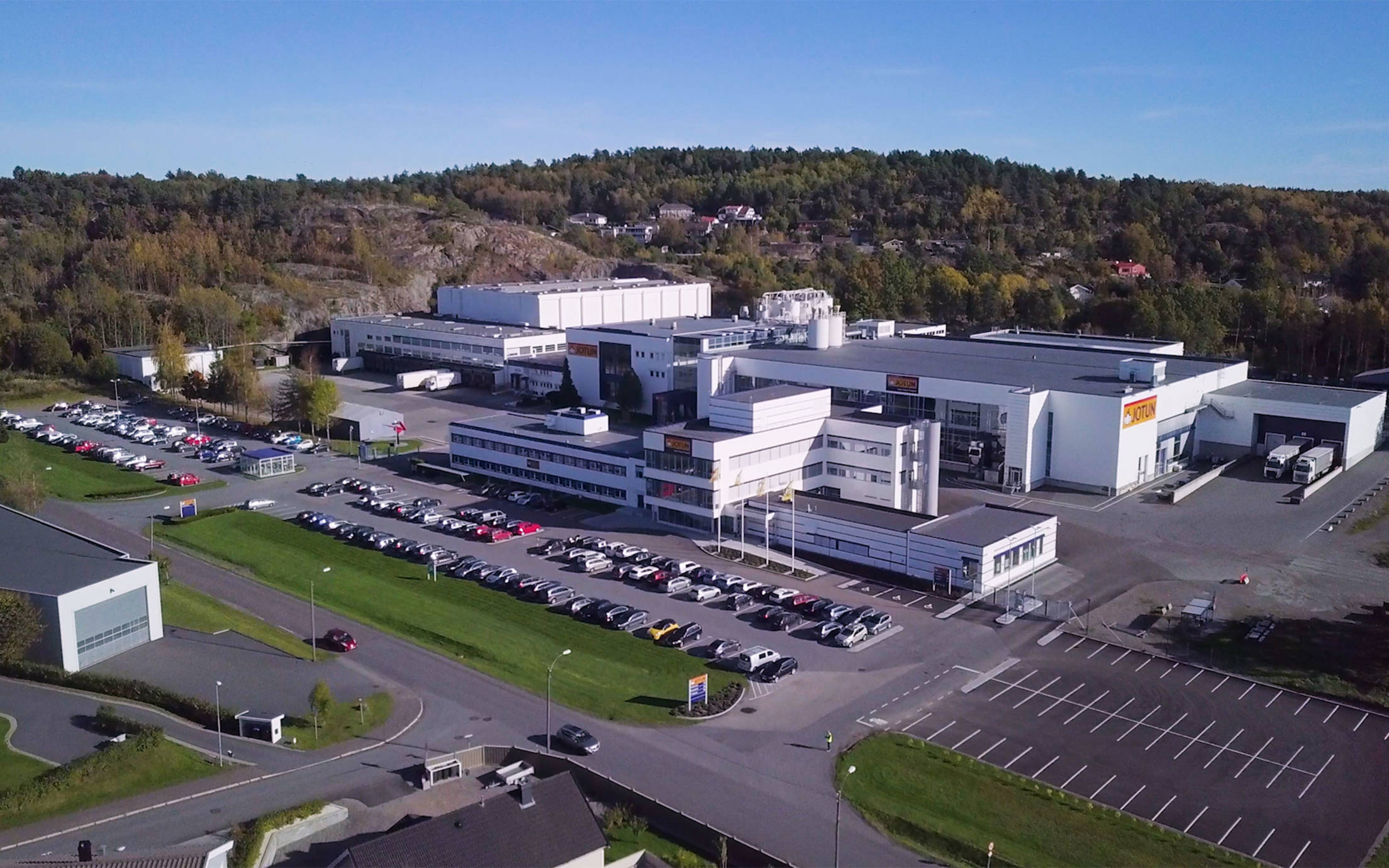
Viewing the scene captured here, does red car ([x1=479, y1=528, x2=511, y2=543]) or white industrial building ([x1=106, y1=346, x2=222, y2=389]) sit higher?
white industrial building ([x1=106, y1=346, x2=222, y2=389])

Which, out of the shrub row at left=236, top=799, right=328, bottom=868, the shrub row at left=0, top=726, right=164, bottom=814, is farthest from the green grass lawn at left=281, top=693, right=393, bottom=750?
the shrub row at left=236, top=799, right=328, bottom=868

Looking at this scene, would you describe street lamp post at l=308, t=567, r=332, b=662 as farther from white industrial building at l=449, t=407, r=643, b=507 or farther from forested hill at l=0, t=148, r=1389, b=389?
forested hill at l=0, t=148, r=1389, b=389

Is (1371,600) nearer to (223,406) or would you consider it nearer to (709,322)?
(709,322)

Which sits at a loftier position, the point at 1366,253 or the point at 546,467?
the point at 1366,253

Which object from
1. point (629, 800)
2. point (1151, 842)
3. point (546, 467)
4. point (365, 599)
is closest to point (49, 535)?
point (365, 599)

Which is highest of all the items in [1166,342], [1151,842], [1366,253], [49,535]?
[1366,253]

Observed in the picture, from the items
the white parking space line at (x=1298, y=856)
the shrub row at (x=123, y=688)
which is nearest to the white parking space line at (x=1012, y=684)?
the white parking space line at (x=1298, y=856)
